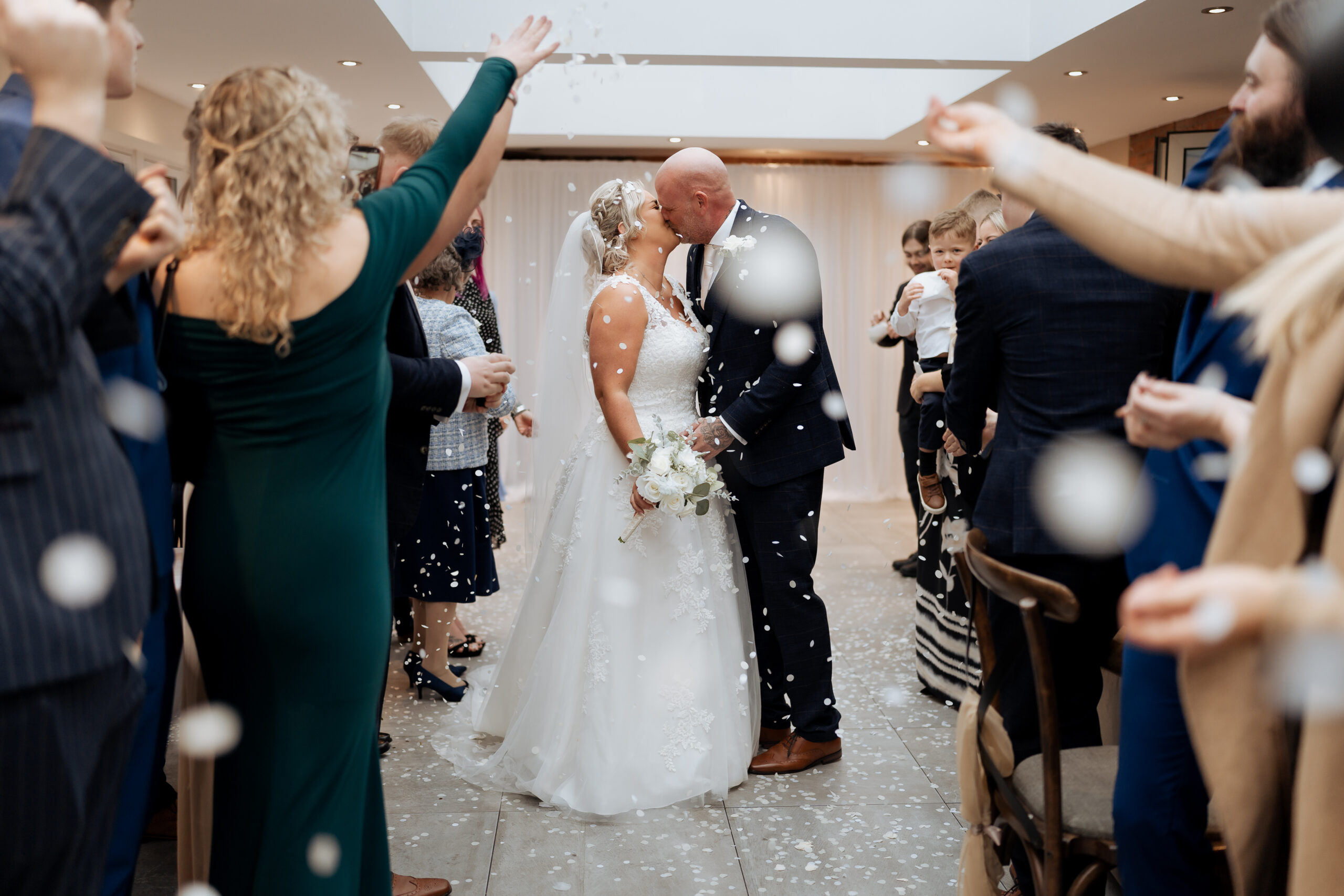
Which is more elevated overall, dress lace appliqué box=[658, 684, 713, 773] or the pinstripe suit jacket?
the pinstripe suit jacket

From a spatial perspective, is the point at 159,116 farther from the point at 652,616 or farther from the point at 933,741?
the point at 933,741

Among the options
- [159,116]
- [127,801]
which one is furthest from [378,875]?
[159,116]

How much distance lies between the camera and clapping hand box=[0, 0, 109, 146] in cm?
106

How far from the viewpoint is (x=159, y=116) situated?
5980 mm

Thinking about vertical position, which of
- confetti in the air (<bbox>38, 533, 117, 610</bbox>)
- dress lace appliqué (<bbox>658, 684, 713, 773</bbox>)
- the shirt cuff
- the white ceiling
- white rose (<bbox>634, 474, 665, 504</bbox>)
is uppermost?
the white ceiling

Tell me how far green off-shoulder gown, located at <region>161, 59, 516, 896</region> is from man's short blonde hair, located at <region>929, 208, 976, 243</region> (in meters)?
2.89

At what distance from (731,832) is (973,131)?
1980 millimetres

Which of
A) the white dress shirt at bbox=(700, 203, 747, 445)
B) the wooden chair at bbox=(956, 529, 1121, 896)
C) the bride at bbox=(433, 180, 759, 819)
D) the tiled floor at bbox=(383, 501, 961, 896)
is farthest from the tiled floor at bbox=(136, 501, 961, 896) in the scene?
the white dress shirt at bbox=(700, 203, 747, 445)

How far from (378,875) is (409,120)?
5.83ft

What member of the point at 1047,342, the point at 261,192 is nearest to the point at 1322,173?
the point at 1047,342

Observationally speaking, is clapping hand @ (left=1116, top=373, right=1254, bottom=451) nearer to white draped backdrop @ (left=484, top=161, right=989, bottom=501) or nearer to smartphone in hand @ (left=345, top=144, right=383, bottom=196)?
smartphone in hand @ (left=345, top=144, right=383, bottom=196)

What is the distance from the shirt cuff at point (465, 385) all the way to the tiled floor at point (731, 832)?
3.68ft

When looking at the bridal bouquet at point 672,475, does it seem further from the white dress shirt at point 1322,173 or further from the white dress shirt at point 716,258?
the white dress shirt at point 1322,173

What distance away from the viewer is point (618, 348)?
282cm
